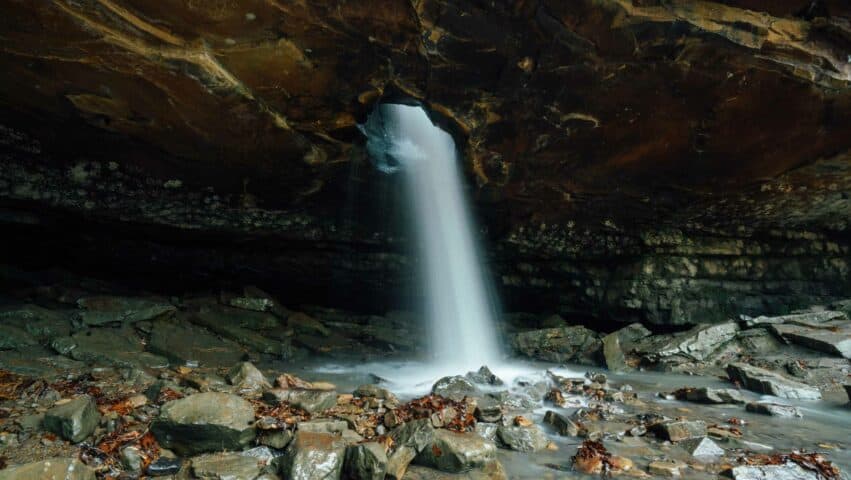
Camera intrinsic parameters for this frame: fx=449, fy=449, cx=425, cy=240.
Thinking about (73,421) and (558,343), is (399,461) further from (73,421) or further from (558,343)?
(558,343)

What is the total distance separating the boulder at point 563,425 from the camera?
5133 mm

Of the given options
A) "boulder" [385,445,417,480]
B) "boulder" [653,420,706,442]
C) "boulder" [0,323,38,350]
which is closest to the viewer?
"boulder" [385,445,417,480]

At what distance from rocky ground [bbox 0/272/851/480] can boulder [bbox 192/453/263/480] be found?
20mm

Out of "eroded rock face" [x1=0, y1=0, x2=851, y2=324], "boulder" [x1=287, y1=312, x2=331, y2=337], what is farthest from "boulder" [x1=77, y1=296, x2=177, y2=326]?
"boulder" [x1=287, y1=312, x2=331, y2=337]

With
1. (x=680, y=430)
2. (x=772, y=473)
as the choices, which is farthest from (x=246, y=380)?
(x=772, y=473)

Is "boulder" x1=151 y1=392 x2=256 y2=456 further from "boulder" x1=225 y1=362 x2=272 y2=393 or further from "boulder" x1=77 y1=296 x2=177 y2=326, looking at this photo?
"boulder" x1=77 y1=296 x2=177 y2=326

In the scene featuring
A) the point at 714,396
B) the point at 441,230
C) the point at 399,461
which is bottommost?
the point at 399,461

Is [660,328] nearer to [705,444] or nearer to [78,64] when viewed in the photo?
[705,444]

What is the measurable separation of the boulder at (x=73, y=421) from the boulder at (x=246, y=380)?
2.15m

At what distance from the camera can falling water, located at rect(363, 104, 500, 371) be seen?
10453mm

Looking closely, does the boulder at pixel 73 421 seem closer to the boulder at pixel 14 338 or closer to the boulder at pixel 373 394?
the boulder at pixel 373 394

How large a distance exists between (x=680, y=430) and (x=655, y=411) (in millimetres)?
1541

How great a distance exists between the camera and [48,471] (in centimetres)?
→ 321

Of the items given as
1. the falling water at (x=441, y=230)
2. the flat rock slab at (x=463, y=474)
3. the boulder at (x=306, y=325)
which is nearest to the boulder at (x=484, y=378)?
the falling water at (x=441, y=230)
